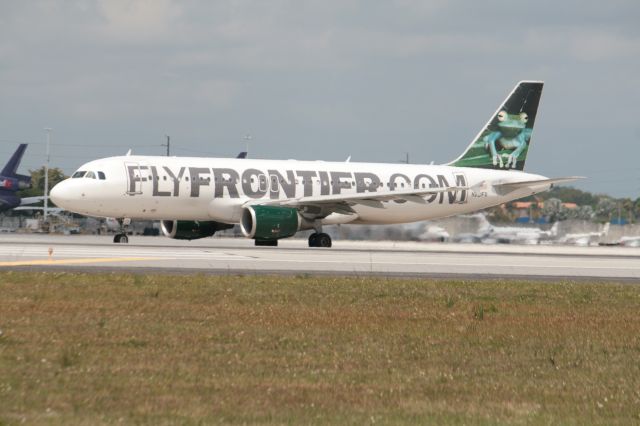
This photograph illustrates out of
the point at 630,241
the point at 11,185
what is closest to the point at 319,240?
the point at 630,241

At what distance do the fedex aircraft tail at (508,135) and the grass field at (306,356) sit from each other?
33216mm

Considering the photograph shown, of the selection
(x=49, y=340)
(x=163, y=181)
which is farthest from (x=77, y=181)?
(x=49, y=340)

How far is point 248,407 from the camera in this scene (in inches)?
406

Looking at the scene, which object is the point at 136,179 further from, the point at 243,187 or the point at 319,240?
the point at 319,240

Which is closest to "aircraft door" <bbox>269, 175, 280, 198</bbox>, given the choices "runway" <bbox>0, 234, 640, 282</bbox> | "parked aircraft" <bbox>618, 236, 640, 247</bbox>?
"runway" <bbox>0, 234, 640, 282</bbox>

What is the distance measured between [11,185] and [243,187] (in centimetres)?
5430

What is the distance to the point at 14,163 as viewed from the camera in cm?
10106

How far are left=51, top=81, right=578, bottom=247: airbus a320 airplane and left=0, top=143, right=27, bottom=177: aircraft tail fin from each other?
55922 mm

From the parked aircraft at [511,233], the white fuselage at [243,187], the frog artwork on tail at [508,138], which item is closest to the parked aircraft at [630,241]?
the parked aircraft at [511,233]

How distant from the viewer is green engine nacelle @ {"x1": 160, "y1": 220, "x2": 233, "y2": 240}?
48.4m

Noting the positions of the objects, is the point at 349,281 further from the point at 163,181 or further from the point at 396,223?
the point at 396,223

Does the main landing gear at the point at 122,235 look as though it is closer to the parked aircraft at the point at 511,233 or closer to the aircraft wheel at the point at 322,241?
the aircraft wheel at the point at 322,241

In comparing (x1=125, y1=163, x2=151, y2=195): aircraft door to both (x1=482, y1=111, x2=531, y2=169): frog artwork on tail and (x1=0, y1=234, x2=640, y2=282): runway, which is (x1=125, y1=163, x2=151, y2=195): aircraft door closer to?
(x1=0, y1=234, x2=640, y2=282): runway

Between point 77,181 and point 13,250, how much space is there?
30.1 feet
